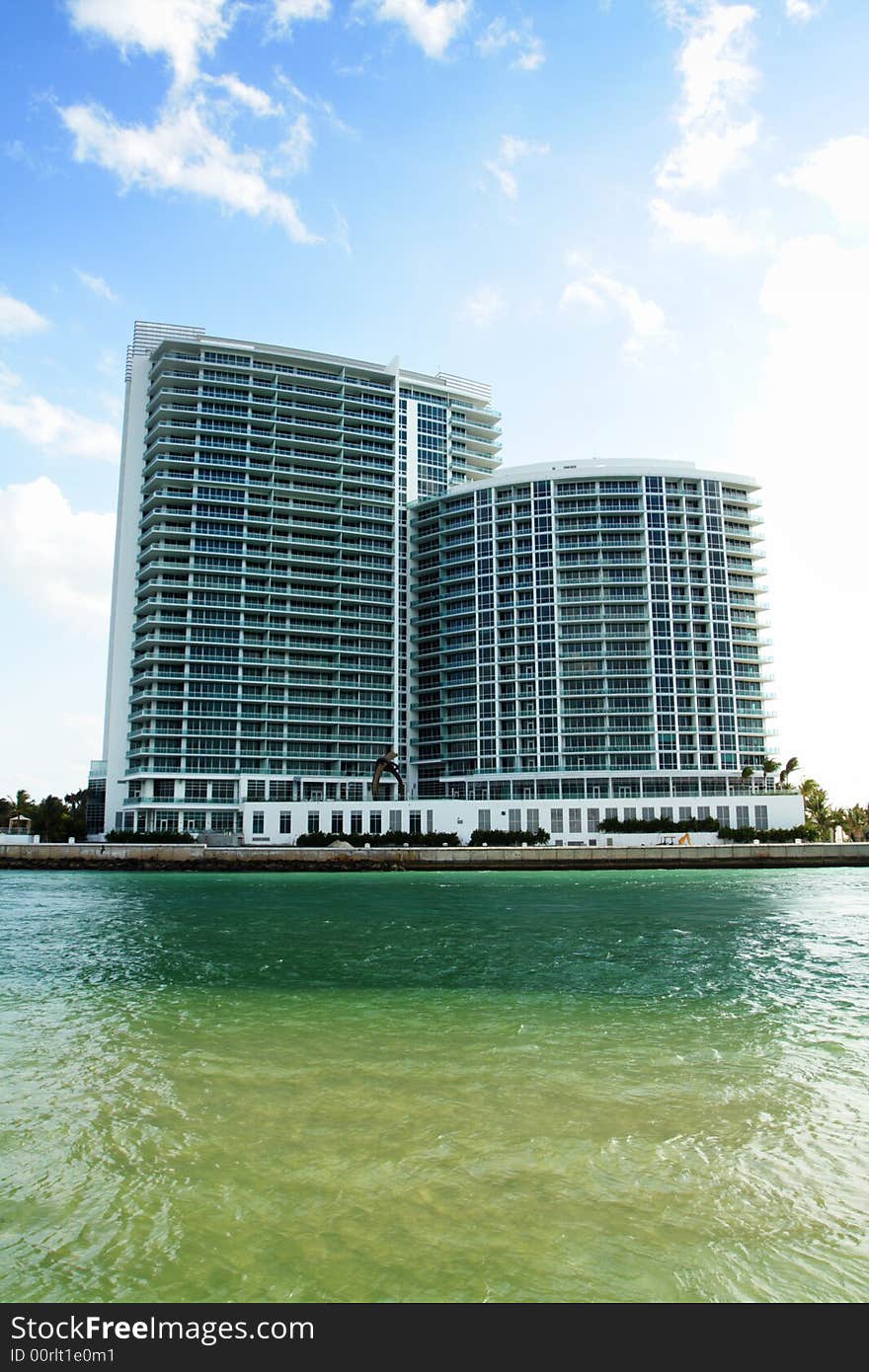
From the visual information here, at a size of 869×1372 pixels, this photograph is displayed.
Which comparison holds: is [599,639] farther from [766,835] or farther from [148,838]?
[148,838]

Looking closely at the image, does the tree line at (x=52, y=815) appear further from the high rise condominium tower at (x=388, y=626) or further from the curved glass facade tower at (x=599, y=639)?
the curved glass facade tower at (x=599, y=639)

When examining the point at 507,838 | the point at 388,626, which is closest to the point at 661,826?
the point at 507,838

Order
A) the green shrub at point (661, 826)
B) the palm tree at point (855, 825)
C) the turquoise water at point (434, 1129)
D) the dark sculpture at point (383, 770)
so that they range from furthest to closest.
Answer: the palm tree at point (855, 825)
the dark sculpture at point (383, 770)
the green shrub at point (661, 826)
the turquoise water at point (434, 1129)

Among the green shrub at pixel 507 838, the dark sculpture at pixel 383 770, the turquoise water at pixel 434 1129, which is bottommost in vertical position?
the turquoise water at pixel 434 1129

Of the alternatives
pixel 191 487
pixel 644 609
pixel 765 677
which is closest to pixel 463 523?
pixel 644 609

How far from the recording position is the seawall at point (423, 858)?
95000 millimetres

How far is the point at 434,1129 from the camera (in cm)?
1373

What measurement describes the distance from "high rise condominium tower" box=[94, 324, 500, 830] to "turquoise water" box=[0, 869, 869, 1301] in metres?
97.5

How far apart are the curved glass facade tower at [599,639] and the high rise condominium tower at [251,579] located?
12762mm

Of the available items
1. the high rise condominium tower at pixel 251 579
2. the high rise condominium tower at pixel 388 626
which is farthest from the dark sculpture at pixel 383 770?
the high rise condominium tower at pixel 251 579

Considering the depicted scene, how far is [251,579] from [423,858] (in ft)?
192

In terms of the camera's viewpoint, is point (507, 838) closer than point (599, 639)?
Yes

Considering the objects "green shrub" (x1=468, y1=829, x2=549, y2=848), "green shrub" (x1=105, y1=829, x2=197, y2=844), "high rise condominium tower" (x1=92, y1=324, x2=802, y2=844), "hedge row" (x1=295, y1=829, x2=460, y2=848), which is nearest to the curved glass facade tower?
"high rise condominium tower" (x1=92, y1=324, x2=802, y2=844)

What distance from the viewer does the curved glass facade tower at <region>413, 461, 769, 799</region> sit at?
127 meters
